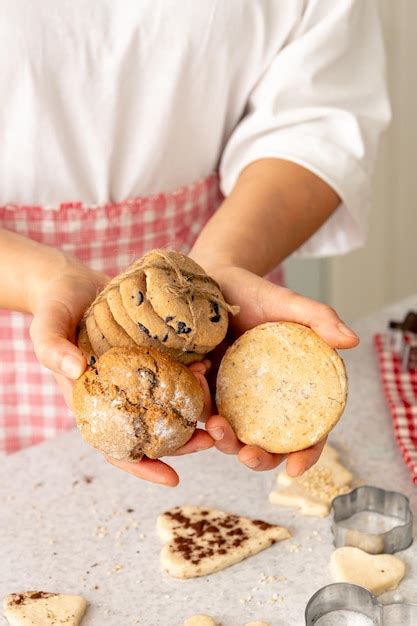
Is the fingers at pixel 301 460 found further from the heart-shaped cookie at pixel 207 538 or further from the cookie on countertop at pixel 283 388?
the heart-shaped cookie at pixel 207 538

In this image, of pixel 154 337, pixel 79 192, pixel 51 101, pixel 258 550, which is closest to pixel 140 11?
pixel 51 101

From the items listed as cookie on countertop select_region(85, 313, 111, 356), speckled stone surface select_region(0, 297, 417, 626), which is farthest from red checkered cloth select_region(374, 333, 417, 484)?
cookie on countertop select_region(85, 313, 111, 356)

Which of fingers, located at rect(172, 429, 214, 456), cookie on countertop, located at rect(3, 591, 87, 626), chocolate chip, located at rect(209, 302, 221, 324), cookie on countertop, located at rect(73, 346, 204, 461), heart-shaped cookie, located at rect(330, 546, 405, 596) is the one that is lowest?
cookie on countertop, located at rect(3, 591, 87, 626)

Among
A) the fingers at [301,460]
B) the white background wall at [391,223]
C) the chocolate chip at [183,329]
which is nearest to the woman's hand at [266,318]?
the fingers at [301,460]

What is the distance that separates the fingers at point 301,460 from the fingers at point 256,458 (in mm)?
25

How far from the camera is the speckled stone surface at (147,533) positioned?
1.16 meters

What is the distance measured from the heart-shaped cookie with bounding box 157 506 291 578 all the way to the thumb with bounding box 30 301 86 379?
0.31 meters

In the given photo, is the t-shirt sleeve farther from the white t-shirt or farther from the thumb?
the thumb

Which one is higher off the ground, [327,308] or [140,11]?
[140,11]

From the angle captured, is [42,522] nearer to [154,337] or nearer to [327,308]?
[154,337]

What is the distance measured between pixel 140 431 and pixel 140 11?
674 mm

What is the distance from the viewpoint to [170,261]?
3.69 ft

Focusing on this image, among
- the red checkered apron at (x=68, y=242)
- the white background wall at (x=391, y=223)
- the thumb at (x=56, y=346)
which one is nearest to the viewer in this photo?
the thumb at (x=56, y=346)

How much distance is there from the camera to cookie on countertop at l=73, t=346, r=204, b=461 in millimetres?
1055
